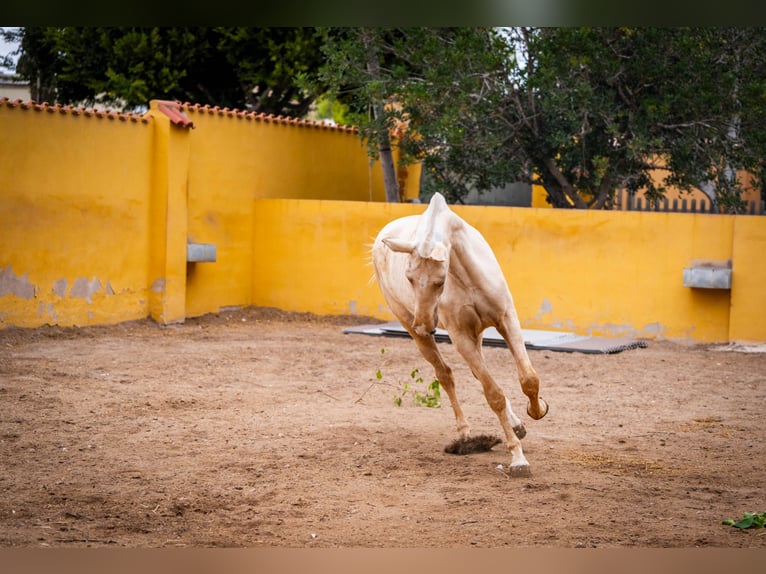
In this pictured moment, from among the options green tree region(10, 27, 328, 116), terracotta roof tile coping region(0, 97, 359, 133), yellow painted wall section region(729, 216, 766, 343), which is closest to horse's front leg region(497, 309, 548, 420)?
yellow painted wall section region(729, 216, 766, 343)

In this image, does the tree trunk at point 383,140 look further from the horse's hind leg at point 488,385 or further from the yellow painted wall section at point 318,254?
the horse's hind leg at point 488,385

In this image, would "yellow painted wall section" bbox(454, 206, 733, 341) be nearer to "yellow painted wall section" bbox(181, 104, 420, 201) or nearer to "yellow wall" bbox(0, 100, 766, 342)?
"yellow wall" bbox(0, 100, 766, 342)

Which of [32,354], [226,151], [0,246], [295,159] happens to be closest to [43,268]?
[0,246]

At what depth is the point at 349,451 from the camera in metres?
6.92

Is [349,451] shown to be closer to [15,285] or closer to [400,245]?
[400,245]

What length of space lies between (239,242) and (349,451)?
8.63 meters

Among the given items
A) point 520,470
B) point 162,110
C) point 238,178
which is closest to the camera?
point 520,470

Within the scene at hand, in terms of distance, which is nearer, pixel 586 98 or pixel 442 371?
pixel 442 371

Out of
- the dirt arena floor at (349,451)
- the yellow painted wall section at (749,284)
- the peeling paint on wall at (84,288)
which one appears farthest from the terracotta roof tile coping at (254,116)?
the yellow painted wall section at (749,284)

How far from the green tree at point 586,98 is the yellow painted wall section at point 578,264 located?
145cm

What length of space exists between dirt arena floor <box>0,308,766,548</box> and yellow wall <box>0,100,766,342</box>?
3.15 ft

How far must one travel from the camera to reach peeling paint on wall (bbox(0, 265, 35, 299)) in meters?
11.7

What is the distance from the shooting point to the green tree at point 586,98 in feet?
45.5

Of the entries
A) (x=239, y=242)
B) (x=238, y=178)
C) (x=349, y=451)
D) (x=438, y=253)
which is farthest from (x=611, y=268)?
(x=438, y=253)
